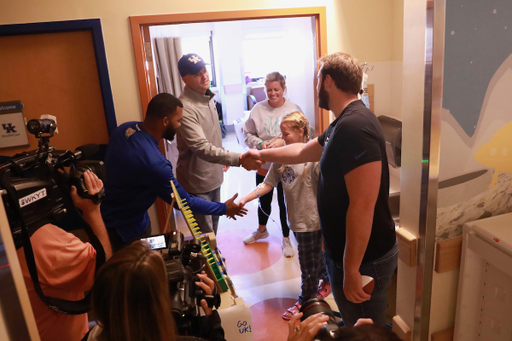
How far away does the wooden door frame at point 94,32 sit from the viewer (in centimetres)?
246

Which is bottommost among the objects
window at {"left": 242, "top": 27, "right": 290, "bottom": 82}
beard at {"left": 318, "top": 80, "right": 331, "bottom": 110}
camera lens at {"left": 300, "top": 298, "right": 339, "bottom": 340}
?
camera lens at {"left": 300, "top": 298, "right": 339, "bottom": 340}

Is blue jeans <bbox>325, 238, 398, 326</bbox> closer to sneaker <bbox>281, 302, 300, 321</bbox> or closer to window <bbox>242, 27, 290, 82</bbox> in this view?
sneaker <bbox>281, 302, 300, 321</bbox>

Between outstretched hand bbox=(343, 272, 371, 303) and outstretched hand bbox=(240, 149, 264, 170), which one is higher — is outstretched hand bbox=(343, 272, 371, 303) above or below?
below

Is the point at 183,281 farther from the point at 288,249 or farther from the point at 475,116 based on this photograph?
the point at 288,249

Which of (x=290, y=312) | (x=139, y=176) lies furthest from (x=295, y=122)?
(x=290, y=312)

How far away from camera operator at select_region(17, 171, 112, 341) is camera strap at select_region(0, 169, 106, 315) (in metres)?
0.04

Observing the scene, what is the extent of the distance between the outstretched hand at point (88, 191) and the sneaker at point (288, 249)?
2.17 metres

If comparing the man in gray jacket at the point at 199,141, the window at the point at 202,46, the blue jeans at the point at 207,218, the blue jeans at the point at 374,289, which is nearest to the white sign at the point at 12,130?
the man in gray jacket at the point at 199,141

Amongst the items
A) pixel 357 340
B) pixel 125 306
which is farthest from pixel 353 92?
pixel 125 306

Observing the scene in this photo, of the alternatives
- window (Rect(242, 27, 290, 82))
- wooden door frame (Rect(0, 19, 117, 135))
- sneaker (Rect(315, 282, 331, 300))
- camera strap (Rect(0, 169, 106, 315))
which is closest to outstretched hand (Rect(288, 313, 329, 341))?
camera strap (Rect(0, 169, 106, 315))

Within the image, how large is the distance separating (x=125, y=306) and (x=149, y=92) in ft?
6.74

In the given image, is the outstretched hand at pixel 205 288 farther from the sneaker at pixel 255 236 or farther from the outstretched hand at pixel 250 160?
the sneaker at pixel 255 236

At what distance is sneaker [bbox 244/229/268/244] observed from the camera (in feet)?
12.0

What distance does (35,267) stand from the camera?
1.01m
